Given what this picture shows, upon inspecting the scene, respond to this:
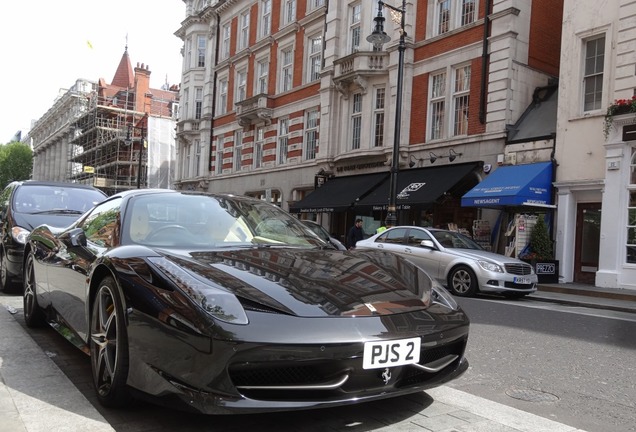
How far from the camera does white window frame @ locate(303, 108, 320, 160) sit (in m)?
25.6

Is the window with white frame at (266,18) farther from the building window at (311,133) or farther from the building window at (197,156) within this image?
the building window at (197,156)

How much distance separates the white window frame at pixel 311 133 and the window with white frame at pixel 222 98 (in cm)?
1007

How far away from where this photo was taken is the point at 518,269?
10.8 meters

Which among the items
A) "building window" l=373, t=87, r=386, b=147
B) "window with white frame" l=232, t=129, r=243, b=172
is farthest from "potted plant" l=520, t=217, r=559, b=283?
"window with white frame" l=232, t=129, r=243, b=172

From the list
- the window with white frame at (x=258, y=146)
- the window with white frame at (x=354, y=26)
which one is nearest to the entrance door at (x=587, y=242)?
the window with white frame at (x=354, y=26)

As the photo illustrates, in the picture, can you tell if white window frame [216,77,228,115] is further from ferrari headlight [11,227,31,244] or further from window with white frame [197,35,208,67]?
ferrari headlight [11,227,31,244]

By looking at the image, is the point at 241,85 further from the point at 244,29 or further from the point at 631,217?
the point at 631,217

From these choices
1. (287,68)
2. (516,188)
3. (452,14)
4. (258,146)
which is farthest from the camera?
(258,146)

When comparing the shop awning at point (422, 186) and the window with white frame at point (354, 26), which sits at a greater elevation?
the window with white frame at point (354, 26)

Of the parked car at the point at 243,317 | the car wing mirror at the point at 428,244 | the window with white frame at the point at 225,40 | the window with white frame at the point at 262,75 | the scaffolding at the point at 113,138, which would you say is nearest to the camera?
the parked car at the point at 243,317

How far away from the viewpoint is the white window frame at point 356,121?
22956 mm

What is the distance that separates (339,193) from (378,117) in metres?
3.55

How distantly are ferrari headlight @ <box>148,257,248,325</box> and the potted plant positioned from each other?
507 inches

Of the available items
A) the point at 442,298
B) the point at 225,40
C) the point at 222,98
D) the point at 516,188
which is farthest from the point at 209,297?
the point at 225,40
